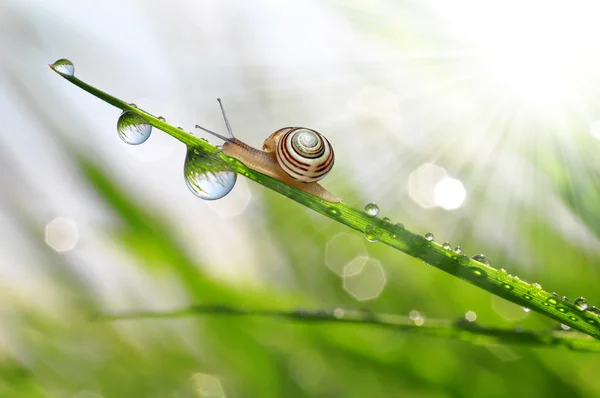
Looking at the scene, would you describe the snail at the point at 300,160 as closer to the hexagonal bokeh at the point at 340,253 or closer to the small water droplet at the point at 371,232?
the hexagonal bokeh at the point at 340,253

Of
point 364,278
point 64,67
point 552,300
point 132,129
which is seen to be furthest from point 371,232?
point 364,278

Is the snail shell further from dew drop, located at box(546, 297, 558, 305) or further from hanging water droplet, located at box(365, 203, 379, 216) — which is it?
dew drop, located at box(546, 297, 558, 305)

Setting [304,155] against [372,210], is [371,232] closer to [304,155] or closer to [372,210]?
[372,210]

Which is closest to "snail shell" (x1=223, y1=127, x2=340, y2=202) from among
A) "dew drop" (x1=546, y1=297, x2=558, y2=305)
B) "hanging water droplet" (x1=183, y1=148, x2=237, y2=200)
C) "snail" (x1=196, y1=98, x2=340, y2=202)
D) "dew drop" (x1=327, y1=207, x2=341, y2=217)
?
"snail" (x1=196, y1=98, x2=340, y2=202)

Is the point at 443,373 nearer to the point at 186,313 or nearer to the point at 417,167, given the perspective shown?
the point at 186,313

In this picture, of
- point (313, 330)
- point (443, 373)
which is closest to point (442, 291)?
point (443, 373)
